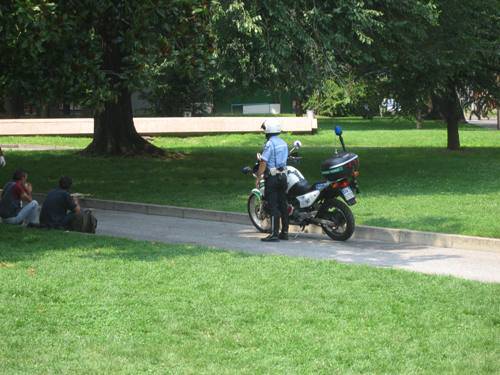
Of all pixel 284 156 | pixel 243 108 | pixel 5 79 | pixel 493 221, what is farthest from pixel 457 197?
pixel 243 108

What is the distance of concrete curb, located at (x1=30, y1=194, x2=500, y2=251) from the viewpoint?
12.8 metres

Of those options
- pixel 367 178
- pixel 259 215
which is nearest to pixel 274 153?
pixel 259 215

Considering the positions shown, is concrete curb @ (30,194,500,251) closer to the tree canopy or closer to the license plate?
the license plate

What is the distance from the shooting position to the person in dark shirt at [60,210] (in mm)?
13758

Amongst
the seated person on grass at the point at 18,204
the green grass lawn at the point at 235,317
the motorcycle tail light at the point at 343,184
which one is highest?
the motorcycle tail light at the point at 343,184

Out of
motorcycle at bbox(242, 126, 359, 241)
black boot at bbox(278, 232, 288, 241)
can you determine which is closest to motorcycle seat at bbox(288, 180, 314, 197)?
motorcycle at bbox(242, 126, 359, 241)

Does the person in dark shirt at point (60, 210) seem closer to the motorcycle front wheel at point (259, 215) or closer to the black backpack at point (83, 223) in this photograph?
the black backpack at point (83, 223)

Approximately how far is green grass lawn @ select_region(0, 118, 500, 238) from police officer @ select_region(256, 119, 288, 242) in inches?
58.5

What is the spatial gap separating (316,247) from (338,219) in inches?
30.4

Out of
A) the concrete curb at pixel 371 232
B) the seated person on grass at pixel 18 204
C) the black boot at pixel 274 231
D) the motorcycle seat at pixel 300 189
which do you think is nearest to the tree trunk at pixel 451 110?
the concrete curb at pixel 371 232

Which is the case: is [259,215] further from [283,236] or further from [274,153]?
[274,153]

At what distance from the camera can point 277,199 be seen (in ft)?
44.4

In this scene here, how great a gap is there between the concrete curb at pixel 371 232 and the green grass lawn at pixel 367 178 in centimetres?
36

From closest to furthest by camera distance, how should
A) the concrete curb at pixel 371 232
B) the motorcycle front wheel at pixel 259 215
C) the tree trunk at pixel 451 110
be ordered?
the concrete curb at pixel 371 232, the motorcycle front wheel at pixel 259 215, the tree trunk at pixel 451 110
